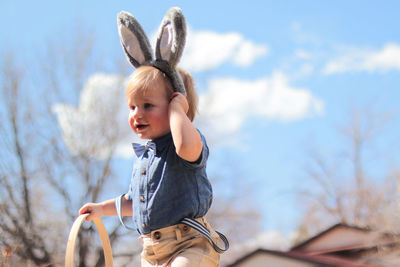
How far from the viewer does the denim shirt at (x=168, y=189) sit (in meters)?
2.34

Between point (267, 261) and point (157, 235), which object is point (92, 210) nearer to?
point (157, 235)

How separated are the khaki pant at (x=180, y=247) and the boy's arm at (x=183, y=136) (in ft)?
1.10

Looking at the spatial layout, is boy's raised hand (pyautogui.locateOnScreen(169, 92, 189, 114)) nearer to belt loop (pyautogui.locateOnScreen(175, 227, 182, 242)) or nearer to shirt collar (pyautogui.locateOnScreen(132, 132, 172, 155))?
shirt collar (pyautogui.locateOnScreen(132, 132, 172, 155))

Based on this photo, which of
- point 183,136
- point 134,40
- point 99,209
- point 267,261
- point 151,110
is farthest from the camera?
point 267,261

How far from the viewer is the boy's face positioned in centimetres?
246

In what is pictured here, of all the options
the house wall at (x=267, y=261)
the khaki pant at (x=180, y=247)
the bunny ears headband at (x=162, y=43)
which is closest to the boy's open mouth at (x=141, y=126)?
the bunny ears headband at (x=162, y=43)

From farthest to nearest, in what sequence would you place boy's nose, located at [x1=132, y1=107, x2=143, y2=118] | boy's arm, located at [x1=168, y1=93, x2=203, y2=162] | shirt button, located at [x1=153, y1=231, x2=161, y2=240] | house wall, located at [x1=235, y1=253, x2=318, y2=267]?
1. house wall, located at [x1=235, y1=253, x2=318, y2=267]
2. boy's nose, located at [x1=132, y1=107, x2=143, y2=118]
3. shirt button, located at [x1=153, y1=231, x2=161, y2=240]
4. boy's arm, located at [x1=168, y1=93, x2=203, y2=162]

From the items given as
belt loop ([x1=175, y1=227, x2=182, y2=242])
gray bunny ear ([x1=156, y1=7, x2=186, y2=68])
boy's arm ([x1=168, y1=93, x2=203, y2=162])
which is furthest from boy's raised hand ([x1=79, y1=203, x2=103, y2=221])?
gray bunny ear ([x1=156, y1=7, x2=186, y2=68])

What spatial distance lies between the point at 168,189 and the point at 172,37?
748mm

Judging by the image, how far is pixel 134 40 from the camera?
105 inches

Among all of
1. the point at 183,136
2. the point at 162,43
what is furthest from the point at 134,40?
the point at 183,136

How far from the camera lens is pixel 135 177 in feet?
8.33

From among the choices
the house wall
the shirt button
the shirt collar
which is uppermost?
the shirt collar

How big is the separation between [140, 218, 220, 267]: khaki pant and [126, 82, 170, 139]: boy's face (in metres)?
0.49
